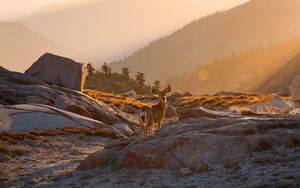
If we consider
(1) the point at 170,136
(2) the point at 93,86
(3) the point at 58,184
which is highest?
(2) the point at 93,86

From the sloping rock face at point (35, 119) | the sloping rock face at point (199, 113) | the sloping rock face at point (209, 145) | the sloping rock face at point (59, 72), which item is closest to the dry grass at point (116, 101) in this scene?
the sloping rock face at point (59, 72)

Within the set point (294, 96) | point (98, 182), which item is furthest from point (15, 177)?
point (294, 96)

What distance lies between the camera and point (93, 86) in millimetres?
170375

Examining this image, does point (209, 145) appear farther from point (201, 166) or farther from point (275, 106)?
point (275, 106)

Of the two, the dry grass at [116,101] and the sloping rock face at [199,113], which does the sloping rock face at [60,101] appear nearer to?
the sloping rock face at [199,113]

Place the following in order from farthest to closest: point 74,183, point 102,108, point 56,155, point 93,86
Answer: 1. point 93,86
2. point 102,108
3. point 56,155
4. point 74,183

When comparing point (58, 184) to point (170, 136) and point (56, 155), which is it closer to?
point (170, 136)

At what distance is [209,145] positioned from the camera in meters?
19.5

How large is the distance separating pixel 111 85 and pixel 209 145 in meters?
166

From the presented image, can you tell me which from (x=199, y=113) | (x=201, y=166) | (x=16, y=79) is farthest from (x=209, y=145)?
(x=16, y=79)

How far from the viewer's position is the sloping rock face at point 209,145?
1912 cm

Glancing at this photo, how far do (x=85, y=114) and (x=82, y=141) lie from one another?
1171cm

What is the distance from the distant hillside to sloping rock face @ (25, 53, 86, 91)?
335 ft

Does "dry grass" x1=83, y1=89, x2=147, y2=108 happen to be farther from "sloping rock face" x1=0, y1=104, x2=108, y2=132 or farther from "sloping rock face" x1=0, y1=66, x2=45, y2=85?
"sloping rock face" x1=0, y1=104, x2=108, y2=132
